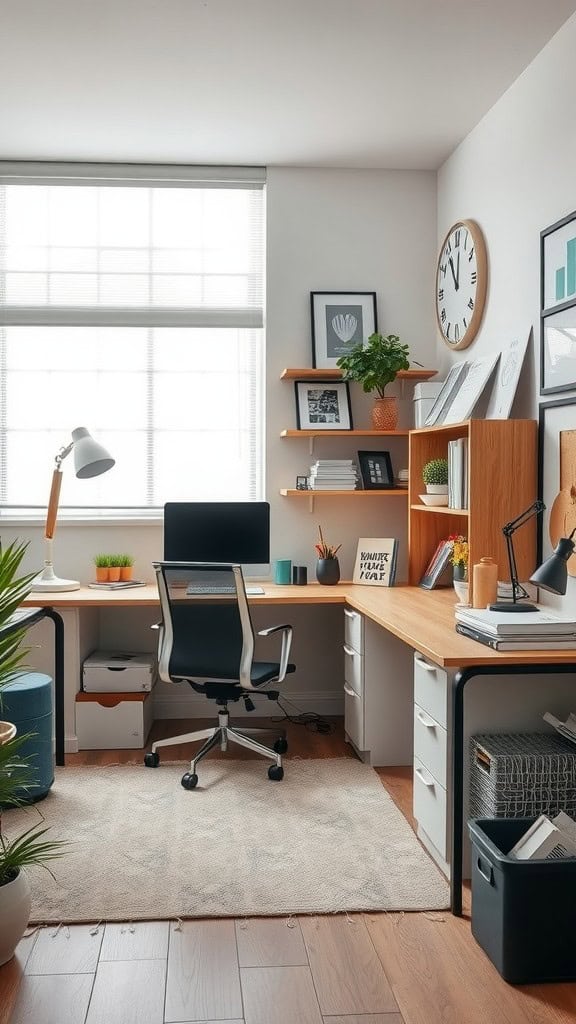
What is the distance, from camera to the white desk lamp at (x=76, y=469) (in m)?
4.21

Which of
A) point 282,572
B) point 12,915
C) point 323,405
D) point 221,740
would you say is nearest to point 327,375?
point 323,405

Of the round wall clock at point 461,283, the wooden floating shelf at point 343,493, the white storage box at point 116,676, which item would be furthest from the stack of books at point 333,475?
the white storage box at point 116,676

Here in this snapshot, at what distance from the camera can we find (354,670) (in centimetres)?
403

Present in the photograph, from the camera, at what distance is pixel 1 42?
3.33 metres

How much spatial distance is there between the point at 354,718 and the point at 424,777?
1.09 metres

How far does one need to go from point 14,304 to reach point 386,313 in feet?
6.23

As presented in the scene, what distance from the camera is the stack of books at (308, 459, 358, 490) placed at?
4512 millimetres

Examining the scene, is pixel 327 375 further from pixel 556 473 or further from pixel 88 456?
pixel 556 473

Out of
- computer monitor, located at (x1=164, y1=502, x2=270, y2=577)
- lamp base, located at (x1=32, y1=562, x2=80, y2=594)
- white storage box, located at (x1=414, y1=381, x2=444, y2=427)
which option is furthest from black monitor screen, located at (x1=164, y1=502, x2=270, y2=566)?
white storage box, located at (x1=414, y1=381, x2=444, y2=427)

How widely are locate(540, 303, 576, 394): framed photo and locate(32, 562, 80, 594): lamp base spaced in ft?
7.53

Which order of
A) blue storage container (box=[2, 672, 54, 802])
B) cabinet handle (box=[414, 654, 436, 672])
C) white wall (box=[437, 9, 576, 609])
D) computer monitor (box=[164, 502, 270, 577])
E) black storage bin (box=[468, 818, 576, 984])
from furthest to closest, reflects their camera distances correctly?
computer monitor (box=[164, 502, 270, 577]) → blue storage container (box=[2, 672, 54, 802]) → white wall (box=[437, 9, 576, 609]) → cabinet handle (box=[414, 654, 436, 672]) → black storage bin (box=[468, 818, 576, 984])

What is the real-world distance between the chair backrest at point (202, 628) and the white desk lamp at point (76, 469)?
774 mm

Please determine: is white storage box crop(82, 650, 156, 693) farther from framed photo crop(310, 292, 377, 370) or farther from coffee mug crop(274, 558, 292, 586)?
framed photo crop(310, 292, 377, 370)

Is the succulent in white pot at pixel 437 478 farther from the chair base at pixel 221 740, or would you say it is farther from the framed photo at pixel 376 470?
the chair base at pixel 221 740
